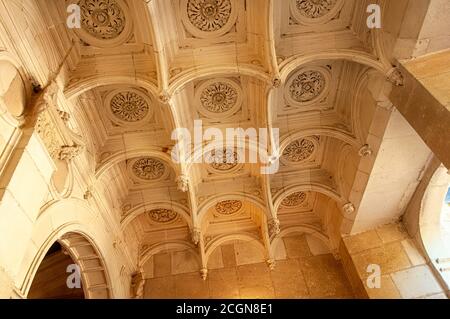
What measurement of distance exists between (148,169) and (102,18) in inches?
109

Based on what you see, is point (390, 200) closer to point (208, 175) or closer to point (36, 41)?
point (208, 175)

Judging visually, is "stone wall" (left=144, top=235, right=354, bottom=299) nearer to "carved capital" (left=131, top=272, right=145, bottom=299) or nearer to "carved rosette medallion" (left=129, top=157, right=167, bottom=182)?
"carved capital" (left=131, top=272, right=145, bottom=299)

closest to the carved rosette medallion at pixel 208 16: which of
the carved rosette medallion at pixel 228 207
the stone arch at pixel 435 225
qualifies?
the carved rosette medallion at pixel 228 207

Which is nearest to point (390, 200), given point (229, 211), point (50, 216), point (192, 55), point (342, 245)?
point (342, 245)

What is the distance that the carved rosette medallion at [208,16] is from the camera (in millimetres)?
4562

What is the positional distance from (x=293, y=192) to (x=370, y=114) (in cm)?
226

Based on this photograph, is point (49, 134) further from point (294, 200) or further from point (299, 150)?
point (294, 200)

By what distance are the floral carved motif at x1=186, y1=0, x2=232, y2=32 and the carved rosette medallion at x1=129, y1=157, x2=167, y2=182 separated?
257 centimetres

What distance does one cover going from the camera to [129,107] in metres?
5.43

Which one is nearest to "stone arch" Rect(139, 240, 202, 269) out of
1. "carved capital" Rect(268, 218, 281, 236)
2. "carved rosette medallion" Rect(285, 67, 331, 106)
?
"carved capital" Rect(268, 218, 281, 236)

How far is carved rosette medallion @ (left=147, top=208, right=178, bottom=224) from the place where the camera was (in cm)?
724

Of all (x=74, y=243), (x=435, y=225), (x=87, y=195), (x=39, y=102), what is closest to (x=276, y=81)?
(x=39, y=102)
